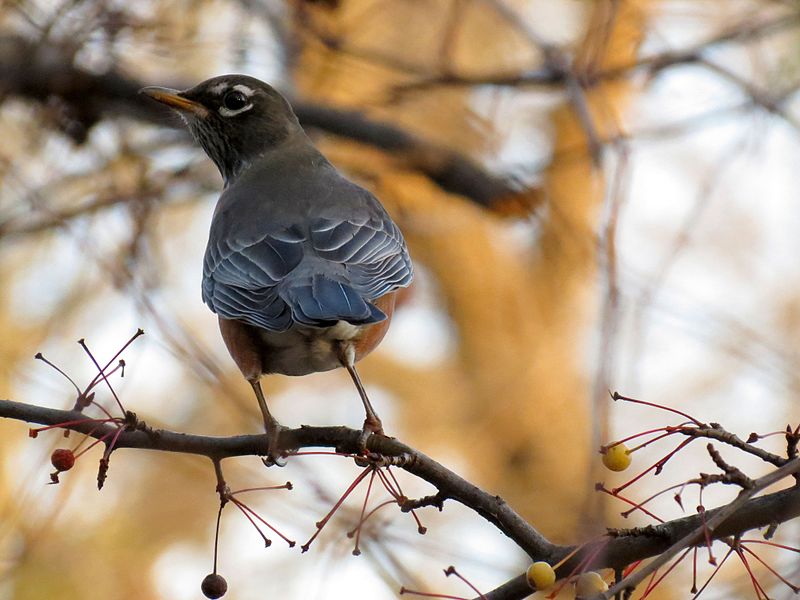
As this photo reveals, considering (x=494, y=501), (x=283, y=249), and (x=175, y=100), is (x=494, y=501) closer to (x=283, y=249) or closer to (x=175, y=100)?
(x=283, y=249)

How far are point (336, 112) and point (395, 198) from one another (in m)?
1.04

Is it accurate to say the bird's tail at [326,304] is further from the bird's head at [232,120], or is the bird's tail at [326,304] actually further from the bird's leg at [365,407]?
the bird's head at [232,120]

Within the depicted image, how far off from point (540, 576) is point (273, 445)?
834mm

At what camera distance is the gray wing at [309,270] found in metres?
3.61

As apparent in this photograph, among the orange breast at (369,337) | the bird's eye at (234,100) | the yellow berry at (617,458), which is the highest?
the bird's eye at (234,100)

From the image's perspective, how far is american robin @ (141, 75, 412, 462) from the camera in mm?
3686

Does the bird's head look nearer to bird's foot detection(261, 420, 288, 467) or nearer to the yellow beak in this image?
the yellow beak

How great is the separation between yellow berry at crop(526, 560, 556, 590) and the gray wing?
126 centimetres

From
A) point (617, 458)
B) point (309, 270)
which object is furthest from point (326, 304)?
point (617, 458)

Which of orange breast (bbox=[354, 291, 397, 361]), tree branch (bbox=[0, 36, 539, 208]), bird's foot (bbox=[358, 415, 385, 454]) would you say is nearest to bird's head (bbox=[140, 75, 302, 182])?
Answer: tree branch (bbox=[0, 36, 539, 208])

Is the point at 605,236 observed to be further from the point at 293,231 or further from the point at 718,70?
the point at 718,70

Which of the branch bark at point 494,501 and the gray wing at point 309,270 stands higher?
the gray wing at point 309,270

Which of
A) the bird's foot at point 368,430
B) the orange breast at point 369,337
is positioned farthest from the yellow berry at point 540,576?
the orange breast at point 369,337

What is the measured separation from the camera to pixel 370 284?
3.99m
